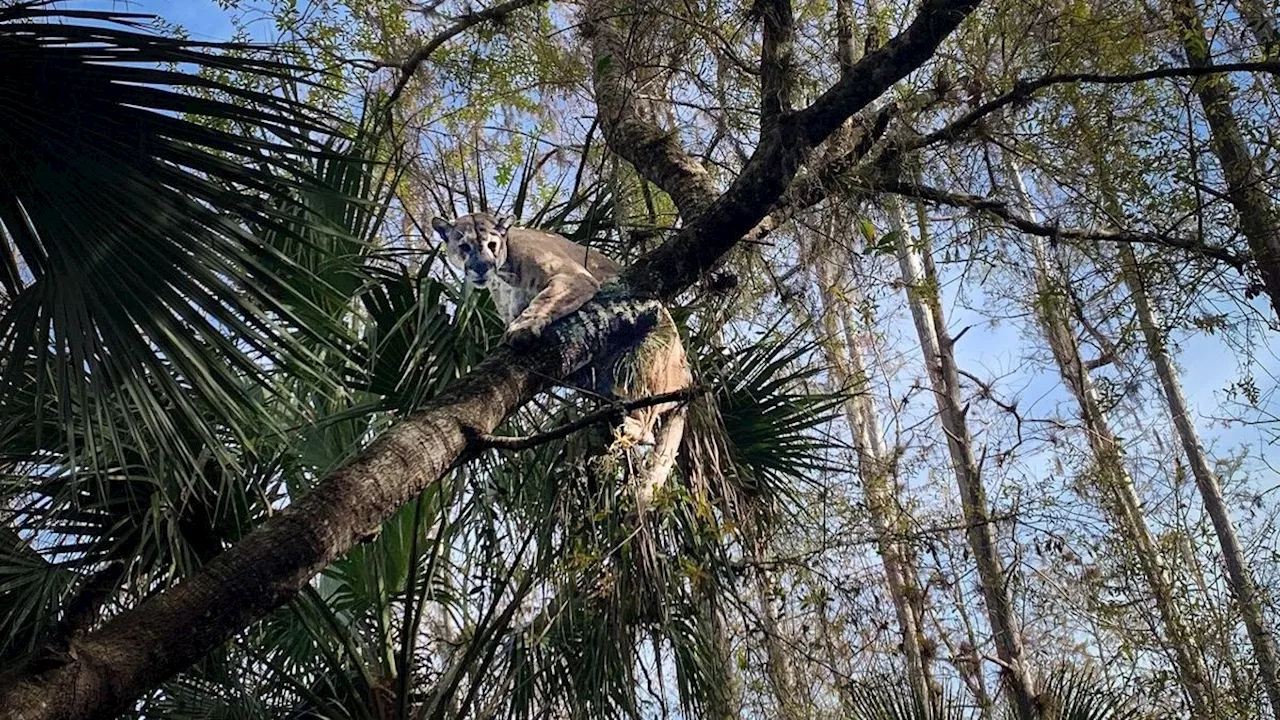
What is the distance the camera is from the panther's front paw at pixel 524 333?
3213mm

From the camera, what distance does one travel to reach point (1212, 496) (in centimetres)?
702

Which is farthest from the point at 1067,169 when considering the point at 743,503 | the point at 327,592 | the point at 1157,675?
the point at 327,592

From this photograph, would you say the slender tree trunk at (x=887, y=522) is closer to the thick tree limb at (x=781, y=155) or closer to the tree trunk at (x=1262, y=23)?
the thick tree limb at (x=781, y=155)

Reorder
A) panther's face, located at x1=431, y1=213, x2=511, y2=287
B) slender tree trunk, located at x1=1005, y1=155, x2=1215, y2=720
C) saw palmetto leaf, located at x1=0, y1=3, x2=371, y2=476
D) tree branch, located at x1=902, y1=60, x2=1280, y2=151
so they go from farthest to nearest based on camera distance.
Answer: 1. slender tree trunk, located at x1=1005, y1=155, x2=1215, y2=720
2. panther's face, located at x1=431, y1=213, x2=511, y2=287
3. tree branch, located at x1=902, y1=60, x2=1280, y2=151
4. saw palmetto leaf, located at x1=0, y1=3, x2=371, y2=476

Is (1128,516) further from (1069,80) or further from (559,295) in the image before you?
(559,295)

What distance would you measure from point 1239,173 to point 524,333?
2.89 meters

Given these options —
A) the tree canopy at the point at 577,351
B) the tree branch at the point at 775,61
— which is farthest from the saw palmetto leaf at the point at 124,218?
the tree branch at the point at 775,61

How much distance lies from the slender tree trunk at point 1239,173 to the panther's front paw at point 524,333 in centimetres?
254

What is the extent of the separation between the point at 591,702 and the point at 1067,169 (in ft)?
9.44

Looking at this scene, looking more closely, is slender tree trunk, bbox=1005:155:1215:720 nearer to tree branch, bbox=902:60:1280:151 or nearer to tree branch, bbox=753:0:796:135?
tree branch, bbox=902:60:1280:151

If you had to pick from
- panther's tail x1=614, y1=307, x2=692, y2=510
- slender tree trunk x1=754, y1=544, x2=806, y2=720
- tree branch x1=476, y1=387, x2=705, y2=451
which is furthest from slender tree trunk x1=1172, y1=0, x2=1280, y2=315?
tree branch x1=476, y1=387, x2=705, y2=451

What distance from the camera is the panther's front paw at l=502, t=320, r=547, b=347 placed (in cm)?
321

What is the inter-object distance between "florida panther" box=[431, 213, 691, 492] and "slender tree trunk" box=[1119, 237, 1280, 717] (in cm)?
192

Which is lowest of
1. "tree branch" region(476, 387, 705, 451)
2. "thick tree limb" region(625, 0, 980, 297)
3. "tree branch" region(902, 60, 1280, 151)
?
"tree branch" region(476, 387, 705, 451)
